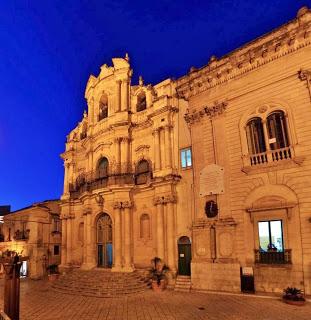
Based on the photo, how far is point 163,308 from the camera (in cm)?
1380

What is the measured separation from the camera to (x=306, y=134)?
15.1 metres

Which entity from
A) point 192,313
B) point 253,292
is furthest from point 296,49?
point 192,313

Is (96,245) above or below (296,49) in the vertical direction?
below

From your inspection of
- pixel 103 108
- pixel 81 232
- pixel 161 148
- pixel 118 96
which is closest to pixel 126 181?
pixel 161 148

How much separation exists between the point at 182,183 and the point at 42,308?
10.8 meters

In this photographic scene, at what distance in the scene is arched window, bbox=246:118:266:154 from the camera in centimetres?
1703

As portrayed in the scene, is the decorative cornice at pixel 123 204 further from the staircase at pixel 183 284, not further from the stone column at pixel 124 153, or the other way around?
the staircase at pixel 183 284

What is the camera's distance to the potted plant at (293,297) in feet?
43.2

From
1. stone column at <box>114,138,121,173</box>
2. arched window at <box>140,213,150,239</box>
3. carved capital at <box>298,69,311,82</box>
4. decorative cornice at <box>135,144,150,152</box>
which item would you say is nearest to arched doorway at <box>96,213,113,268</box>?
arched window at <box>140,213,150,239</box>

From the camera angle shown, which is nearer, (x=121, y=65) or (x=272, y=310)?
(x=272, y=310)

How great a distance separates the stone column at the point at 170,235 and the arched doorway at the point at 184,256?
16.3 inches

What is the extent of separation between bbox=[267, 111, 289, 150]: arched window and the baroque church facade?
0.05 metres

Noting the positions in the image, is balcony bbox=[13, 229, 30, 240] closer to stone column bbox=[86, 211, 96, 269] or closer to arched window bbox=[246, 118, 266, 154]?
stone column bbox=[86, 211, 96, 269]

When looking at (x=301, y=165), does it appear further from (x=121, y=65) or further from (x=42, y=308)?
(x=121, y=65)
